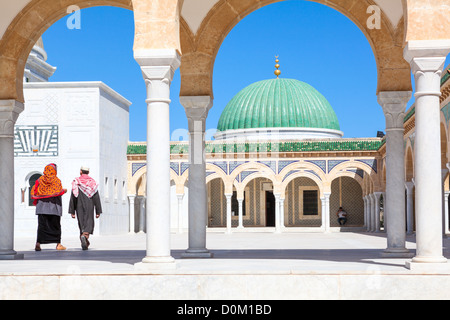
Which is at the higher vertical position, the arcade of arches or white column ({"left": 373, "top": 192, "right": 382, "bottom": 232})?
the arcade of arches

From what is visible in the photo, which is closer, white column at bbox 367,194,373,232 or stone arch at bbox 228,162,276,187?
white column at bbox 367,194,373,232

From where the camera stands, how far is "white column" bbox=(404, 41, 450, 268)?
5707 millimetres

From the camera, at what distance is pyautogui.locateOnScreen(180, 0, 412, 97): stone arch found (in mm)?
7910

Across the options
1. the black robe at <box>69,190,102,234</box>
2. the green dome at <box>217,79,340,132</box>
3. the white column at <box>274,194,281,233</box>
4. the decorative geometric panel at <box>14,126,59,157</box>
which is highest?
the green dome at <box>217,79,340,132</box>

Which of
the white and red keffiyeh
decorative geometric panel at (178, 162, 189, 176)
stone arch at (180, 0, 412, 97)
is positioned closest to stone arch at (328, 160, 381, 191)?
decorative geometric panel at (178, 162, 189, 176)

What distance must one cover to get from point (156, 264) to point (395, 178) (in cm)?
322

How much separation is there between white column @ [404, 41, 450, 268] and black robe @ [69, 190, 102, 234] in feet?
15.6

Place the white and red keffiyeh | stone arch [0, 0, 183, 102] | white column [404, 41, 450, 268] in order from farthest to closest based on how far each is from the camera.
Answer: the white and red keffiyeh, stone arch [0, 0, 183, 102], white column [404, 41, 450, 268]

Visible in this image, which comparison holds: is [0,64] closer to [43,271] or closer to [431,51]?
[43,271]

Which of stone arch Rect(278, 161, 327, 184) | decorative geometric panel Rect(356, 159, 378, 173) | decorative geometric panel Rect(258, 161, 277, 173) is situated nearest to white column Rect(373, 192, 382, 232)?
decorative geometric panel Rect(356, 159, 378, 173)

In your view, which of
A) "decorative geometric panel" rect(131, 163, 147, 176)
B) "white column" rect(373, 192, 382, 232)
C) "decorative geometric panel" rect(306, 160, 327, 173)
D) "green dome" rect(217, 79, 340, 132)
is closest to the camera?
"white column" rect(373, 192, 382, 232)

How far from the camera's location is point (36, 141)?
841 inches

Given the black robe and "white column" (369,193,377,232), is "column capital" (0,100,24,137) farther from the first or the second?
"white column" (369,193,377,232)

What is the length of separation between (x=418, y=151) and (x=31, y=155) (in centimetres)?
1722
